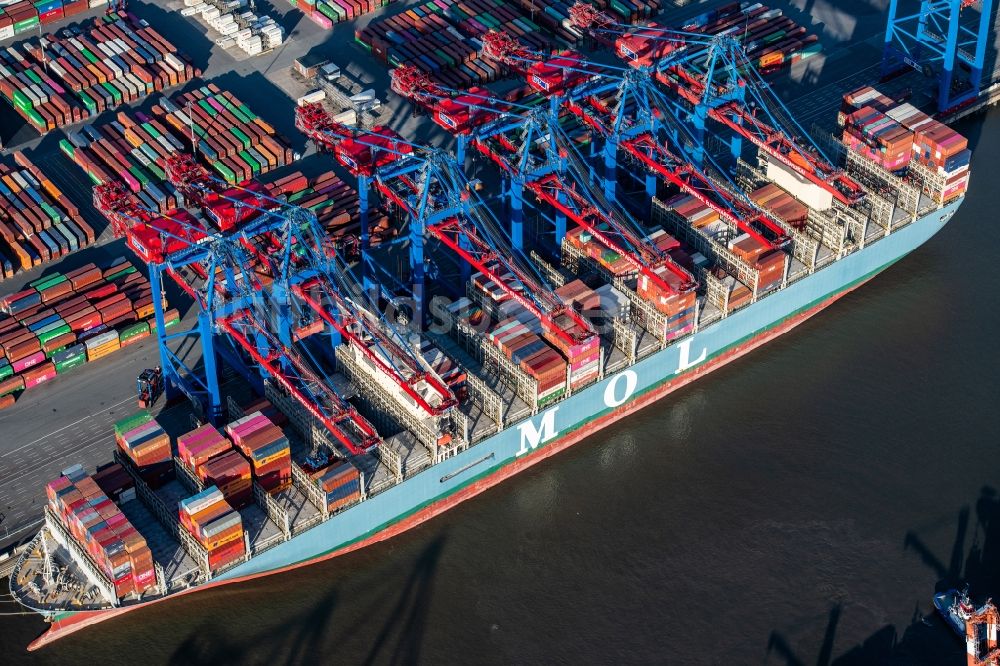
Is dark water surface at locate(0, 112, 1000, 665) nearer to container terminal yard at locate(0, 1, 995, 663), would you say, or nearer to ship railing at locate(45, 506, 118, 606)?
container terminal yard at locate(0, 1, 995, 663)

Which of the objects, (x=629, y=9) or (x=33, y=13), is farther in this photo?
(x=629, y=9)

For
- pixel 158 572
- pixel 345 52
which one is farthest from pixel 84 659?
pixel 345 52

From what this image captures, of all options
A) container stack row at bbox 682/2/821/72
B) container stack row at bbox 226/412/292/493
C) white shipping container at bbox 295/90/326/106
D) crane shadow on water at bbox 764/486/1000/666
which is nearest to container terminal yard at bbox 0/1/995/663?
container stack row at bbox 226/412/292/493

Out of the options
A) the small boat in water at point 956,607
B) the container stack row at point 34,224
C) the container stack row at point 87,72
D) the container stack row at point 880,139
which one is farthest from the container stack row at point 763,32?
the small boat in water at point 956,607

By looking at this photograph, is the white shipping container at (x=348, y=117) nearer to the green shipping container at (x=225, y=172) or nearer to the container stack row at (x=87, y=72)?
the green shipping container at (x=225, y=172)

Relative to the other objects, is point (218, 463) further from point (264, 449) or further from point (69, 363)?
point (69, 363)

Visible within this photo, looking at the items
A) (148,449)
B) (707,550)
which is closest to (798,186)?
(707,550)

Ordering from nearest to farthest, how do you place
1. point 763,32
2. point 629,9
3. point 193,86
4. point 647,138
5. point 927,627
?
point 927,627 < point 647,138 < point 193,86 < point 763,32 < point 629,9

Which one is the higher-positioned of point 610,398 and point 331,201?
point 331,201
